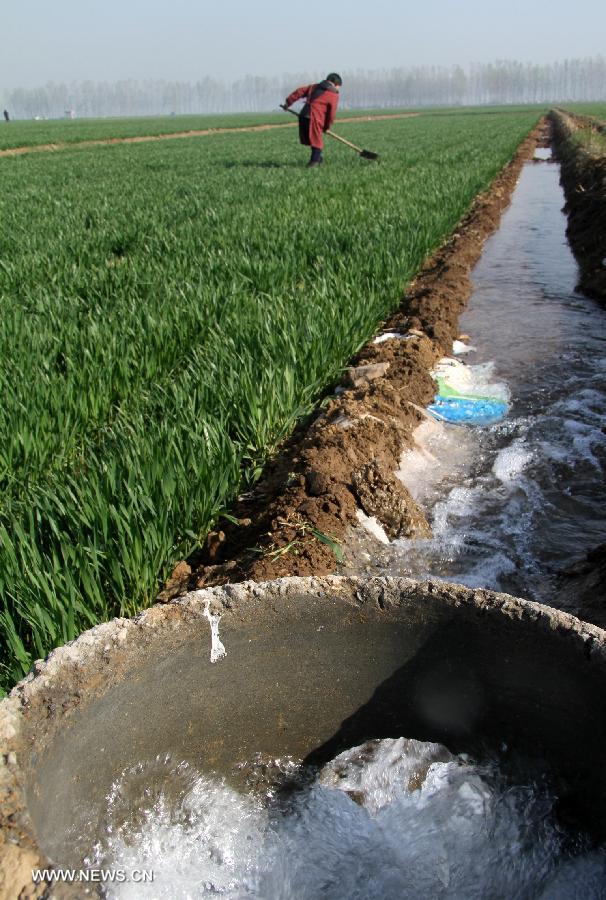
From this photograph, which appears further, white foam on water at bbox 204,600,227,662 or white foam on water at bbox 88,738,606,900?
white foam on water at bbox 204,600,227,662

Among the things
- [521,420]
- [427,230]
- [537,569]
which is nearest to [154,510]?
[537,569]

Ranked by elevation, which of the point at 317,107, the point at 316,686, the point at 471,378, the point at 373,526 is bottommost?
the point at 471,378

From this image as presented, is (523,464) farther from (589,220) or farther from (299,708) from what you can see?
(589,220)

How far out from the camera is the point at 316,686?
1.59 meters

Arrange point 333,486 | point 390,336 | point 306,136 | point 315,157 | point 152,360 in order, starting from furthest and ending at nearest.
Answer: point 315,157, point 306,136, point 390,336, point 152,360, point 333,486

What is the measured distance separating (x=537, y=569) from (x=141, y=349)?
7.59ft

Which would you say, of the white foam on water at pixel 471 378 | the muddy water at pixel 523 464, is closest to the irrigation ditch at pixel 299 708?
the muddy water at pixel 523 464

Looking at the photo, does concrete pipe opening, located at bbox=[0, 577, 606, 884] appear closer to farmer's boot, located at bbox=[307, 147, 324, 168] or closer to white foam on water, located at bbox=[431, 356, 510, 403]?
white foam on water, located at bbox=[431, 356, 510, 403]

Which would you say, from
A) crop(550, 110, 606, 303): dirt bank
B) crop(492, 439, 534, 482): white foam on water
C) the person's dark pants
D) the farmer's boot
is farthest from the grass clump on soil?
the farmer's boot

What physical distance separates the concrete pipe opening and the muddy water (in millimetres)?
912

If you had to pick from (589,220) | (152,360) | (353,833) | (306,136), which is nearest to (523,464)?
(152,360)

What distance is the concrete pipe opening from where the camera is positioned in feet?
4.48

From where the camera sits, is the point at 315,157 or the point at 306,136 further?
the point at 315,157

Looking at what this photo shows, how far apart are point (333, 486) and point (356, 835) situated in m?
1.39
